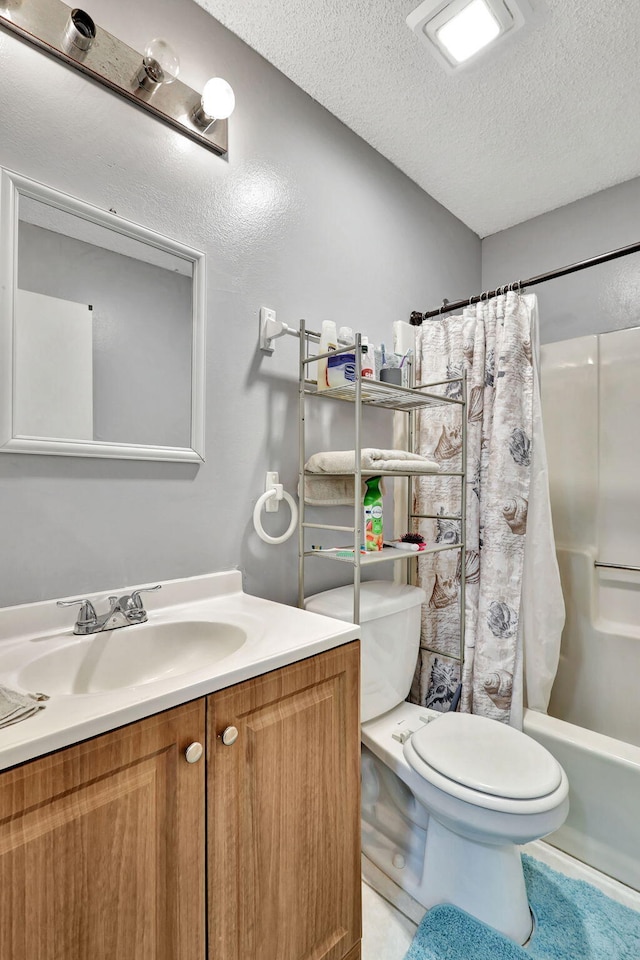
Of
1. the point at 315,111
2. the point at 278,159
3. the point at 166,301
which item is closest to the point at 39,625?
the point at 166,301

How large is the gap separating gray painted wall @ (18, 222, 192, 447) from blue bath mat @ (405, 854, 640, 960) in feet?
4.64

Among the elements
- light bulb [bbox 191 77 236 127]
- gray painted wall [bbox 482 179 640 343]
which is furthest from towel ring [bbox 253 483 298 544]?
gray painted wall [bbox 482 179 640 343]

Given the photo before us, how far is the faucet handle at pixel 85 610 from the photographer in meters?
1.02

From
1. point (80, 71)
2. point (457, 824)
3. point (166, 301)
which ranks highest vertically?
point (80, 71)

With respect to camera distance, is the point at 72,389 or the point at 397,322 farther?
the point at 397,322

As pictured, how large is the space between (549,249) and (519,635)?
1.82 m

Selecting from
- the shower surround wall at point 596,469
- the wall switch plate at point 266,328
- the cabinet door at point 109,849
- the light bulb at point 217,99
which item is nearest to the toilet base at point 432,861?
the shower surround wall at point 596,469

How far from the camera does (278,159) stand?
1502 mm

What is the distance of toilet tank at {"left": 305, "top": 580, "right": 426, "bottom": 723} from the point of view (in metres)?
1.43

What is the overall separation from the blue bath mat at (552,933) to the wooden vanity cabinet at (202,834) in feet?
0.87

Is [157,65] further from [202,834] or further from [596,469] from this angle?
[596,469]

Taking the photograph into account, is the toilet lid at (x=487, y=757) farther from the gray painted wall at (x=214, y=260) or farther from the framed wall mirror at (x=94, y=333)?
the framed wall mirror at (x=94, y=333)

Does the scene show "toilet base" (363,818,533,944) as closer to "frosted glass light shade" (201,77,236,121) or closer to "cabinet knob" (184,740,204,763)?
"cabinet knob" (184,740,204,763)

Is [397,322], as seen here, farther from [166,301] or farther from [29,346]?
[29,346]
